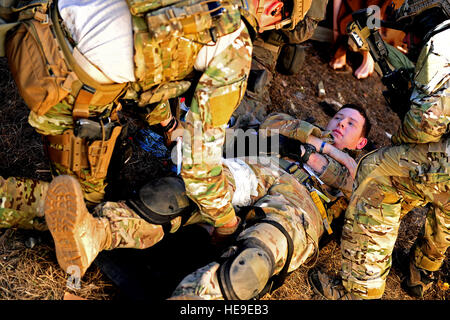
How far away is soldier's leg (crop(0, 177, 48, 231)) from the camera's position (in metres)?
2.72

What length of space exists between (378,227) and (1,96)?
11.0 ft

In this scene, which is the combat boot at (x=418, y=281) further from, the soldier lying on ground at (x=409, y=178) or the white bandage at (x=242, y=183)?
the white bandage at (x=242, y=183)

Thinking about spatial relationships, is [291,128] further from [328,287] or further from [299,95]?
[299,95]

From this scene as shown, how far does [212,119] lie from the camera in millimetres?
2525

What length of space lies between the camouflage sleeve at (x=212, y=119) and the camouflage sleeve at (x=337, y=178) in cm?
156

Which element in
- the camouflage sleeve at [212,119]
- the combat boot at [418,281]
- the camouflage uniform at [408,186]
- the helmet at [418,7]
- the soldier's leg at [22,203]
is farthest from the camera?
the combat boot at [418,281]

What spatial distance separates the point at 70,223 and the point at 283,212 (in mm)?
1539

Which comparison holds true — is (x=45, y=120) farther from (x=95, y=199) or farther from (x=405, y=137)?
(x=405, y=137)

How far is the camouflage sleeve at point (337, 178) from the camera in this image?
3.97 metres

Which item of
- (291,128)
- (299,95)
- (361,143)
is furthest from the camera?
(299,95)

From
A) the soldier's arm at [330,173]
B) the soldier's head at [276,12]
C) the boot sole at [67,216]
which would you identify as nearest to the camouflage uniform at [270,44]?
the soldier's arm at [330,173]

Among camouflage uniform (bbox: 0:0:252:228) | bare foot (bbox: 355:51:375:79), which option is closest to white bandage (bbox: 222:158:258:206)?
camouflage uniform (bbox: 0:0:252:228)

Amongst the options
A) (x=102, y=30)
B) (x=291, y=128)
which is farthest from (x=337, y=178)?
(x=102, y=30)

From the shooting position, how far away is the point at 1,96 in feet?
12.3
